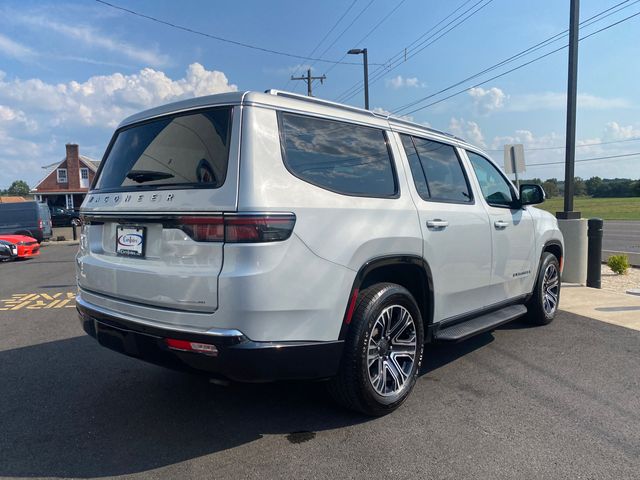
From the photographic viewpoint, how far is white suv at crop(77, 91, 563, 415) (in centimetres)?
271

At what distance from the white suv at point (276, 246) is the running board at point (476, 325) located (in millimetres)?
36

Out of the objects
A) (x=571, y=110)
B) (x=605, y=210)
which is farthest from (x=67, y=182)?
(x=605, y=210)

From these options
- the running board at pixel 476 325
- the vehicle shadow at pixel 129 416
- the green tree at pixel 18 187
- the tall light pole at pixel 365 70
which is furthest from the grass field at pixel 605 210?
the green tree at pixel 18 187

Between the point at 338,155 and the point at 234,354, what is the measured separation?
146 centimetres

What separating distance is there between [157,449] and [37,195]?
170ft

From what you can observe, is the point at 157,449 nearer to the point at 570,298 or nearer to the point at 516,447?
the point at 516,447

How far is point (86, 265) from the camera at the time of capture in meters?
3.53

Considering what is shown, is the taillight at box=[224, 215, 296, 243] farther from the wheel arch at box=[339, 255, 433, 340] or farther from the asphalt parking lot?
the asphalt parking lot

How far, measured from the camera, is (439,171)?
421 centimetres

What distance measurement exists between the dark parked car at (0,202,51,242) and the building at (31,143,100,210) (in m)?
25.9

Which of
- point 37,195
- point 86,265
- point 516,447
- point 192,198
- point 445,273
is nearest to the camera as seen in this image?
point 192,198

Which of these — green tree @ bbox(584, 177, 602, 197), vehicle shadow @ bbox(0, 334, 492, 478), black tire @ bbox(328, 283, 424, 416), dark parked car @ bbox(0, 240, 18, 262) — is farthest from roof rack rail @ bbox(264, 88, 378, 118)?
green tree @ bbox(584, 177, 602, 197)

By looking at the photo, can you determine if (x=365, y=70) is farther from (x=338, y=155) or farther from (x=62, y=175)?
(x=62, y=175)

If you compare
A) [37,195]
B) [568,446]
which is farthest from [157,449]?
[37,195]
